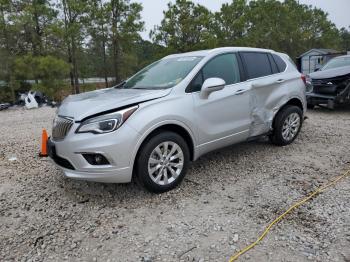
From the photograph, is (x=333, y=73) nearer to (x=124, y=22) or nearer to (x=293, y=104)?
(x=293, y=104)

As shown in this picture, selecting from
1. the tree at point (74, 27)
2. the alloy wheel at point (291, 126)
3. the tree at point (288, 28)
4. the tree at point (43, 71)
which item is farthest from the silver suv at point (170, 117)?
the tree at point (288, 28)

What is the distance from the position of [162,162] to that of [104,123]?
0.78 metres

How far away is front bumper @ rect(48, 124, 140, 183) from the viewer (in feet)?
9.96

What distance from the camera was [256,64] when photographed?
4.55m

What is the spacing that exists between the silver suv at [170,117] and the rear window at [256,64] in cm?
2

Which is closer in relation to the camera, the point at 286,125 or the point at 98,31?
the point at 286,125

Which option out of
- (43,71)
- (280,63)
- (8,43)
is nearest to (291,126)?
(280,63)

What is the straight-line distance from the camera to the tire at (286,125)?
4844 millimetres

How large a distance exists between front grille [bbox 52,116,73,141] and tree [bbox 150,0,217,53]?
19.2 metres

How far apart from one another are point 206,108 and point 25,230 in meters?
2.32

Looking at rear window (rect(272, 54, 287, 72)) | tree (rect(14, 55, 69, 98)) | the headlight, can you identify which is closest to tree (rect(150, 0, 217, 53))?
tree (rect(14, 55, 69, 98))

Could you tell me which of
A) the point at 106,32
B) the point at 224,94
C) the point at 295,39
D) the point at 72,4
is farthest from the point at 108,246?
the point at 295,39

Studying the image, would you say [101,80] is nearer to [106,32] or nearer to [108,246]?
[106,32]

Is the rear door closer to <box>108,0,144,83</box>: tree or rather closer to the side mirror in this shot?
the side mirror
